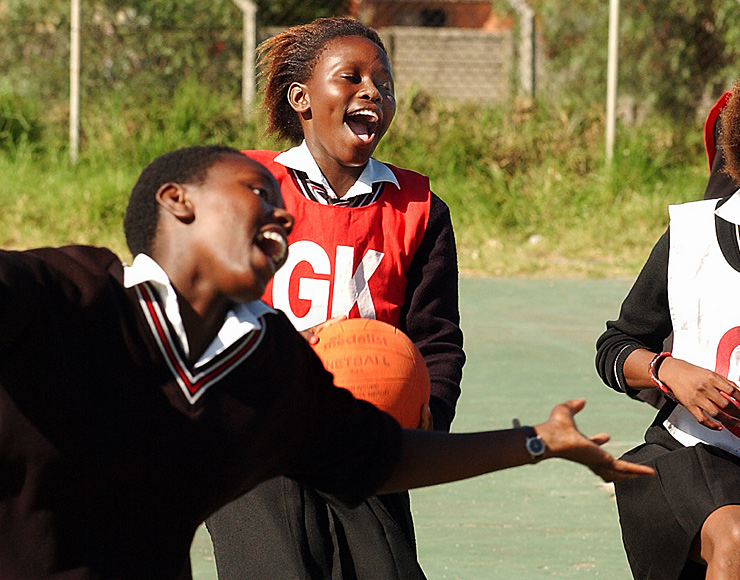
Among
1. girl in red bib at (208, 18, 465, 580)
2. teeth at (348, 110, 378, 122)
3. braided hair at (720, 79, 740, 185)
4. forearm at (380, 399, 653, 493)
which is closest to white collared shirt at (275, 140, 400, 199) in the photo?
girl in red bib at (208, 18, 465, 580)

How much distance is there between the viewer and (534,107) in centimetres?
1238

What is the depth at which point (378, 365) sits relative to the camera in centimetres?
287

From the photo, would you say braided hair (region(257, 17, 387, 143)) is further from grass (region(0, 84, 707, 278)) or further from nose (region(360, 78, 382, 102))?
grass (region(0, 84, 707, 278))

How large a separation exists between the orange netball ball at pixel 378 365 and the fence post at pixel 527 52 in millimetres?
9836

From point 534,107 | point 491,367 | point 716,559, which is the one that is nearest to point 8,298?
point 716,559

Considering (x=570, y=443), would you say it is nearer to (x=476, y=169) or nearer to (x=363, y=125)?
(x=363, y=125)

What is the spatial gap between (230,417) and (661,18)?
41.6 ft

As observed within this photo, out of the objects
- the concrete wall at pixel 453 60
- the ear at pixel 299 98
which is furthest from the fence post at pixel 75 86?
the ear at pixel 299 98

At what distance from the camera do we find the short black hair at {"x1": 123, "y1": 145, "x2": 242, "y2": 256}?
2.17m

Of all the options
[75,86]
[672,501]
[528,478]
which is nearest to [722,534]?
[672,501]

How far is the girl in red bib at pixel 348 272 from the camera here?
3.18m

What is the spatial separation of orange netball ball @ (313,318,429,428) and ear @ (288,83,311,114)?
0.79 m

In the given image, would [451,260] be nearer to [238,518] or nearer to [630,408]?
[238,518]

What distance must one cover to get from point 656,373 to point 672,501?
1.06 ft
